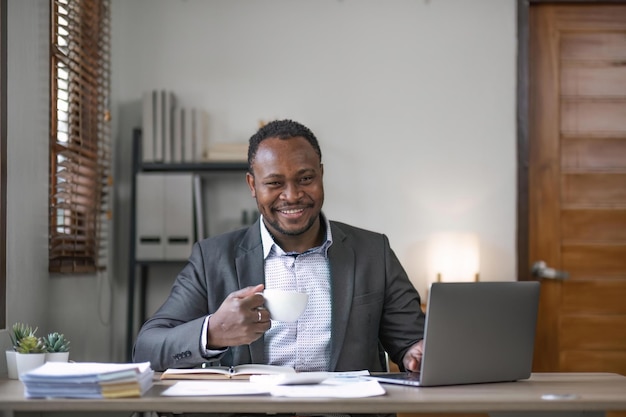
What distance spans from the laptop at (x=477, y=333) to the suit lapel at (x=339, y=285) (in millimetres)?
349

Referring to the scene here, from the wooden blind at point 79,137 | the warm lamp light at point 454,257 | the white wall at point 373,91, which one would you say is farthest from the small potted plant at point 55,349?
the warm lamp light at point 454,257

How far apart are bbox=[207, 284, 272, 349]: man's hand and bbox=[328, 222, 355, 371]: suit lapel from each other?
0.36 m

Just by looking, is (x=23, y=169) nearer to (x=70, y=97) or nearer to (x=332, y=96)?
(x=70, y=97)

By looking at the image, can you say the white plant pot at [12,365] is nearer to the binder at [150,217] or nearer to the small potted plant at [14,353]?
the small potted plant at [14,353]

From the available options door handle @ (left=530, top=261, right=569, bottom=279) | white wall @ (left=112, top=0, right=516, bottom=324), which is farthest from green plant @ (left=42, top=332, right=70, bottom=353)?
door handle @ (left=530, top=261, right=569, bottom=279)

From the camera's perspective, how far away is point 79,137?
3.54 m

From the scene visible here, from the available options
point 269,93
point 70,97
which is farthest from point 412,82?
point 70,97

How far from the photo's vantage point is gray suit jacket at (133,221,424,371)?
2.35 m

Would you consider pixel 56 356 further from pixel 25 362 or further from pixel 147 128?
pixel 147 128

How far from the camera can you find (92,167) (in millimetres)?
3777

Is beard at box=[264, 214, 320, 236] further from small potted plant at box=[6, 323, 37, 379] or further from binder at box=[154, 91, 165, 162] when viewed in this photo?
binder at box=[154, 91, 165, 162]

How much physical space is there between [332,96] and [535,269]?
1306 mm

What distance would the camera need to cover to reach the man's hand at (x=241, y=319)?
197cm

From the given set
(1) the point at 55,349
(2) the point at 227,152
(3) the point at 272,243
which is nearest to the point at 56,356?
(1) the point at 55,349
